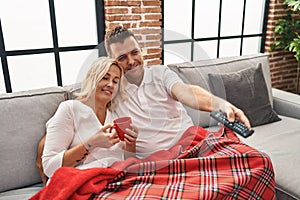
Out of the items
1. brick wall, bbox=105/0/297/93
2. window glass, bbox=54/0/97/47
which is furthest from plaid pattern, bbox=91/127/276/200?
window glass, bbox=54/0/97/47

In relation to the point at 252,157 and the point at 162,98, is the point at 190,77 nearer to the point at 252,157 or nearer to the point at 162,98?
the point at 162,98

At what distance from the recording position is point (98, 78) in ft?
2.66

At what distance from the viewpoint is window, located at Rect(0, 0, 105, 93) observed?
74.5 inches

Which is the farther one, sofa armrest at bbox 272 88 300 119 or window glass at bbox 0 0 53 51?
sofa armrest at bbox 272 88 300 119

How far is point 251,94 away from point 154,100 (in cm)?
112

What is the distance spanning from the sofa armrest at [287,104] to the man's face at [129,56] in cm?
161

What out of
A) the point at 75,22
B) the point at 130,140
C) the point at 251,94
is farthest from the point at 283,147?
the point at 75,22

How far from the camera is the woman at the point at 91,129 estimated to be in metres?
0.81

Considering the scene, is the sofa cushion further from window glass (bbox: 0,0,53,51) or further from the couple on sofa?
window glass (bbox: 0,0,53,51)

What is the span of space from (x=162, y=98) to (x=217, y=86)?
0.19 metres

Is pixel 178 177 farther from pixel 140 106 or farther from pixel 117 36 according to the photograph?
pixel 117 36

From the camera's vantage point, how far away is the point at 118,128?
848 millimetres

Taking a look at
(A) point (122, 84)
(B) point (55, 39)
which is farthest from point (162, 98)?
(B) point (55, 39)

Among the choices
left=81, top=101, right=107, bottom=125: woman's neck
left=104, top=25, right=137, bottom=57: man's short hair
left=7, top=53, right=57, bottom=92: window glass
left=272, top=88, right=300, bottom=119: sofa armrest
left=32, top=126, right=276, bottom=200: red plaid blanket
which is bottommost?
left=272, top=88, right=300, bottom=119: sofa armrest
